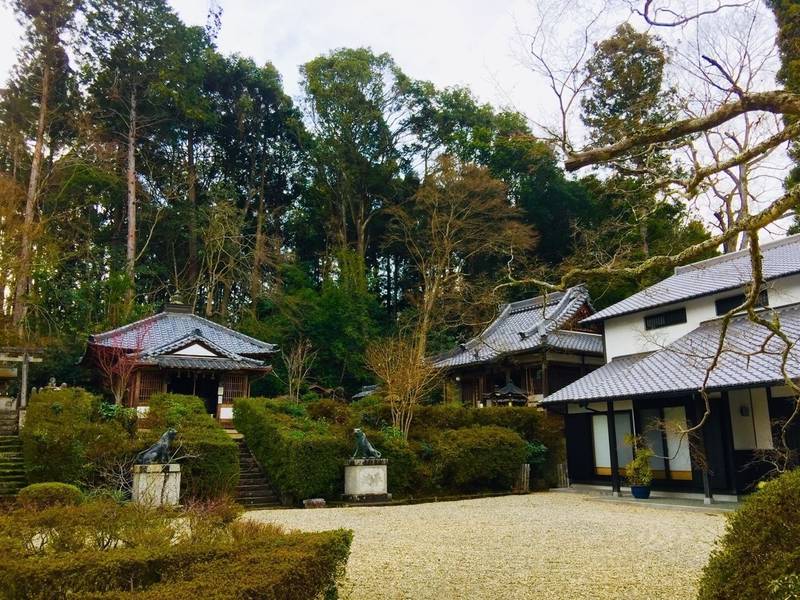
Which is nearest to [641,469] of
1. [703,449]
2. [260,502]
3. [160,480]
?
[703,449]

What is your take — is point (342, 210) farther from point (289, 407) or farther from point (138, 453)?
point (138, 453)

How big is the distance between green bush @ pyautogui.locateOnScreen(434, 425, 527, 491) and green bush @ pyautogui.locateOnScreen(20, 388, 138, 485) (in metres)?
7.31

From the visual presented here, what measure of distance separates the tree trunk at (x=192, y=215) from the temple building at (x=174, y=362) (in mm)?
7123

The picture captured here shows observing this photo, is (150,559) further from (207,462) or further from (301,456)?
(301,456)

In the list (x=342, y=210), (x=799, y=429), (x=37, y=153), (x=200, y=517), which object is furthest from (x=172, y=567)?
(x=342, y=210)

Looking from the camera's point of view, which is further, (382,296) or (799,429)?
(382,296)

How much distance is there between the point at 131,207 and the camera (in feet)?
89.8

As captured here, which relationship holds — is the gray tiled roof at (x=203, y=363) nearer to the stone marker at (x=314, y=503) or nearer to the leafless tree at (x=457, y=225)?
the leafless tree at (x=457, y=225)

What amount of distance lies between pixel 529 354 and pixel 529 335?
0.75m

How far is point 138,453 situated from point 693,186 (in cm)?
1179

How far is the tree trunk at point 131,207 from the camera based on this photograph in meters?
25.7

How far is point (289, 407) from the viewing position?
57.9 feet

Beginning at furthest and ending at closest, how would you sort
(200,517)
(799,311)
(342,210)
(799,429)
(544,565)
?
(342,210) < (799,311) < (799,429) < (544,565) < (200,517)

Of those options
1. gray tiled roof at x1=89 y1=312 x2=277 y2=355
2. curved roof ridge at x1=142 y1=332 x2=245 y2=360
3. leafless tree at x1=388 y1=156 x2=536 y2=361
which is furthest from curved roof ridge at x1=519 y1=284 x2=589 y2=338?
curved roof ridge at x1=142 y1=332 x2=245 y2=360
